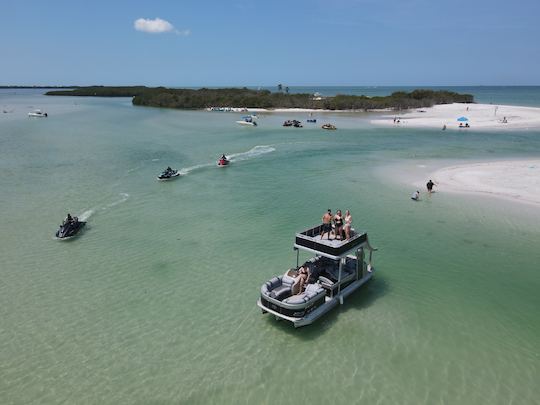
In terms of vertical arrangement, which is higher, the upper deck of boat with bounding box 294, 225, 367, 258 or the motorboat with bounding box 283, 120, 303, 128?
the upper deck of boat with bounding box 294, 225, 367, 258

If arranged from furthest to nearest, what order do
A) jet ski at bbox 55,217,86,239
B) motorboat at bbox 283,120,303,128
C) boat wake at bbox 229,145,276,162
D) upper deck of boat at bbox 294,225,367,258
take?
motorboat at bbox 283,120,303,128, boat wake at bbox 229,145,276,162, jet ski at bbox 55,217,86,239, upper deck of boat at bbox 294,225,367,258

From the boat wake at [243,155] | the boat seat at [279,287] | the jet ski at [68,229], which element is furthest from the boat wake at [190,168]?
the boat seat at [279,287]

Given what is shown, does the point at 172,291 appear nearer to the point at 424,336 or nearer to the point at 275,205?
the point at 424,336

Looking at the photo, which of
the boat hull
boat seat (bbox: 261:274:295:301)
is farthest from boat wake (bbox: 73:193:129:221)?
the boat hull

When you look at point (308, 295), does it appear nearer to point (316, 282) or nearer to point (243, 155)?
point (316, 282)

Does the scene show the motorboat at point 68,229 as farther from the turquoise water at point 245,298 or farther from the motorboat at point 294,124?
the motorboat at point 294,124

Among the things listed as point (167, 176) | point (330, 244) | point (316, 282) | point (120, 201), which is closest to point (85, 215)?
point (120, 201)

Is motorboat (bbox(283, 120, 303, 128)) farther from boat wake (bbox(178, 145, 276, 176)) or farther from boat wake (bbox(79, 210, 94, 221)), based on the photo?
boat wake (bbox(79, 210, 94, 221))
